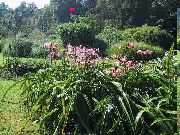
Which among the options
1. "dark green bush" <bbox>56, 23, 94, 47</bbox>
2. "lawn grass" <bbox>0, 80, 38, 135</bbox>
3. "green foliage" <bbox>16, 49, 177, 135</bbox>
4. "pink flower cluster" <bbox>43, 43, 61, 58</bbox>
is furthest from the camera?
"dark green bush" <bbox>56, 23, 94, 47</bbox>

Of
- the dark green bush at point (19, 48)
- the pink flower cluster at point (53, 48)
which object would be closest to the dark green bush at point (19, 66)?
the dark green bush at point (19, 48)

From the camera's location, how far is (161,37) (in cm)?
2302

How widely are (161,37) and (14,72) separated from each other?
43.8ft

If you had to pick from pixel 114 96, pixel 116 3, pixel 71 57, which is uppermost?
pixel 116 3

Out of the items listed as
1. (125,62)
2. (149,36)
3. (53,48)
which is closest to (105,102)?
(125,62)

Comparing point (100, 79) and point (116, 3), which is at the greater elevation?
point (116, 3)

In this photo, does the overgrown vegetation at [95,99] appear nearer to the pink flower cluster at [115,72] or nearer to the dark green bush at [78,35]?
the pink flower cluster at [115,72]

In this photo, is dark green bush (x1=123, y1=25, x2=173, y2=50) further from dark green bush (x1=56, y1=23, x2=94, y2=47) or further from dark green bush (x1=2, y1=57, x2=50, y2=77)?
dark green bush (x1=2, y1=57, x2=50, y2=77)

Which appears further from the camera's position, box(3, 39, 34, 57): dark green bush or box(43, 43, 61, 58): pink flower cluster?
box(3, 39, 34, 57): dark green bush

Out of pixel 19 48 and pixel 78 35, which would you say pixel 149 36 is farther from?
pixel 19 48

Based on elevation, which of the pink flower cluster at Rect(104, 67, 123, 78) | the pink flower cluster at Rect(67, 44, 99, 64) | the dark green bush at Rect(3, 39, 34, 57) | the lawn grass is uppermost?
the pink flower cluster at Rect(67, 44, 99, 64)

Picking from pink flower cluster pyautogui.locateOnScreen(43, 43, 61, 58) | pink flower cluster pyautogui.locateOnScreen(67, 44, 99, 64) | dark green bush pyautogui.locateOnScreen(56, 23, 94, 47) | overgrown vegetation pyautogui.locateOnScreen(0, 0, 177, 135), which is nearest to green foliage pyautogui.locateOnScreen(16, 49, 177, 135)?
overgrown vegetation pyautogui.locateOnScreen(0, 0, 177, 135)

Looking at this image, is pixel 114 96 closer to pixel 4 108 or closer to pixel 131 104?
pixel 131 104

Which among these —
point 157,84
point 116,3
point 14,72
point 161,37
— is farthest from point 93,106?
point 116,3
